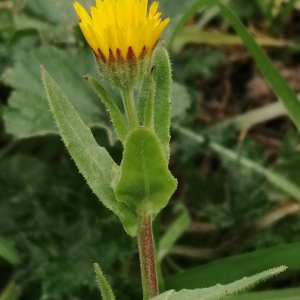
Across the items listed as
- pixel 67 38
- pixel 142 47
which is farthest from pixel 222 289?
pixel 67 38

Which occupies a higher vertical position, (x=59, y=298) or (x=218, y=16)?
(x=218, y=16)

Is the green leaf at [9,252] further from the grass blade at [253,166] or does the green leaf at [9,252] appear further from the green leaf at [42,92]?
the grass blade at [253,166]

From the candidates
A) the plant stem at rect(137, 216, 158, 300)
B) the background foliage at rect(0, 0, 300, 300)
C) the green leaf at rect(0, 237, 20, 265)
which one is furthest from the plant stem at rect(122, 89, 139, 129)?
the green leaf at rect(0, 237, 20, 265)

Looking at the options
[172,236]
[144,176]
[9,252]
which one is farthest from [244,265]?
[9,252]

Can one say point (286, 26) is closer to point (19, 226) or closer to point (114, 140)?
point (114, 140)

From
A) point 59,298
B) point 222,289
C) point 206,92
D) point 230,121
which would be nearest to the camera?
point 222,289

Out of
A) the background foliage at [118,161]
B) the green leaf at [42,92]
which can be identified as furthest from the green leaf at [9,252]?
the green leaf at [42,92]

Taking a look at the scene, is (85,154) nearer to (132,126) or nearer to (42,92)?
(132,126)

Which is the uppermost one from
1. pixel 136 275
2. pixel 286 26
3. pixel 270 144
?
pixel 286 26
